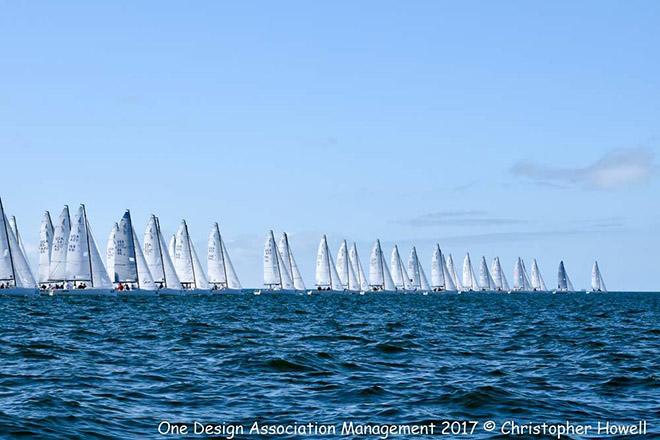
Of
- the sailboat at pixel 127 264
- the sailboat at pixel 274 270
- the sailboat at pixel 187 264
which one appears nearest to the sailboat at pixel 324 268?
the sailboat at pixel 274 270

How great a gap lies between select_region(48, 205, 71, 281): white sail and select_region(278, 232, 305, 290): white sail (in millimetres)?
56365

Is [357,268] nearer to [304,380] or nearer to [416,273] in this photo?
[416,273]

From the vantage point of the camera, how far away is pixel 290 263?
154 m

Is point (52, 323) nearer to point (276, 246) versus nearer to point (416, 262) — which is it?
point (276, 246)

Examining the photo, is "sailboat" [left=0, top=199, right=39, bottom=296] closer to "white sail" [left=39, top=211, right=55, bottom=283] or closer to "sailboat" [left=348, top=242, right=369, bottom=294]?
"white sail" [left=39, top=211, right=55, bottom=283]

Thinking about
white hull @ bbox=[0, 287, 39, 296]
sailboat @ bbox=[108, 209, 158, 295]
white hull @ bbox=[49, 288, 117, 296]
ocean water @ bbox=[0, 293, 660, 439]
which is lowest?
ocean water @ bbox=[0, 293, 660, 439]

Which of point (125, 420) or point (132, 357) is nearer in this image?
point (125, 420)

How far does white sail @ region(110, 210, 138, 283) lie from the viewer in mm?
106125

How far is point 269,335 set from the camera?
37.8 metres

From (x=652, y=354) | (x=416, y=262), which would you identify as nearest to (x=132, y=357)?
(x=652, y=354)

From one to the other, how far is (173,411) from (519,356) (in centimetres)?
1516

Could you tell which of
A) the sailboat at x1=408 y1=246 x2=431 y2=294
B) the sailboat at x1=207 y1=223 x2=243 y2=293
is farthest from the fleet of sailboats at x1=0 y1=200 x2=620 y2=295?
the sailboat at x1=408 y1=246 x2=431 y2=294

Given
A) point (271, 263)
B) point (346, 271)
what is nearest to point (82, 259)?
point (271, 263)

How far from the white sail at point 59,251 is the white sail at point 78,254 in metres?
1.08
